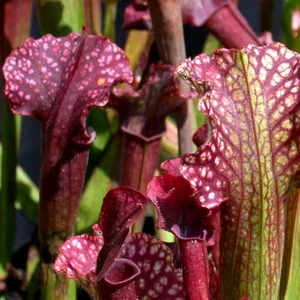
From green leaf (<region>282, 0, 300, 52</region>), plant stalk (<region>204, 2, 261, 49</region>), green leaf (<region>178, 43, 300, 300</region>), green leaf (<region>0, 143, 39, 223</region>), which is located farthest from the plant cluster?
green leaf (<region>0, 143, 39, 223</region>)

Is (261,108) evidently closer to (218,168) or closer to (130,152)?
(218,168)

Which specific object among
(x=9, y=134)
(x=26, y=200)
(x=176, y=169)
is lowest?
(x=26, y=200)

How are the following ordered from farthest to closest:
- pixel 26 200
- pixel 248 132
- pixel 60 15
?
1. pixel 26 200
2. pixel 60 15
3. pixel 248 132

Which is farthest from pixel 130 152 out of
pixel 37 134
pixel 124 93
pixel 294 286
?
pixel 37 134

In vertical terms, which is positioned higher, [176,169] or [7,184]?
[176,169]

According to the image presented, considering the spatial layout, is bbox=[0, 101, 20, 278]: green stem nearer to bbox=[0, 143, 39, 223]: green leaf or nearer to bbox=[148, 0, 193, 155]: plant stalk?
bbox=[0, 143, 39, 223]: green leaf

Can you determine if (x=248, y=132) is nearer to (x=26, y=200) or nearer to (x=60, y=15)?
(x=60, y=15)

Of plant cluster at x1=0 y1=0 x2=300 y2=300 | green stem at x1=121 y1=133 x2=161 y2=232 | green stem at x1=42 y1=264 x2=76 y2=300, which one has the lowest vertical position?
green stem at x1=42 y1=264 x2=76 y2=300

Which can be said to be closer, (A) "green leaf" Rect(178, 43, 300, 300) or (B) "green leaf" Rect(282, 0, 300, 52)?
(A) "green leaf" Rect(178, 43, 300, 300)

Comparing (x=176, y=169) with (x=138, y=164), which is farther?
(x=138, y=164)

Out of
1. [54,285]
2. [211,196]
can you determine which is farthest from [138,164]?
[211,196]

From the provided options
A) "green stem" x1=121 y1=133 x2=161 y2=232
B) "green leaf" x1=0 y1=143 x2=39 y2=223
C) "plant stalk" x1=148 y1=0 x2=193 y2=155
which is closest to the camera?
"plant stalk" x1=148 y1=0 x2=193 y2=155
